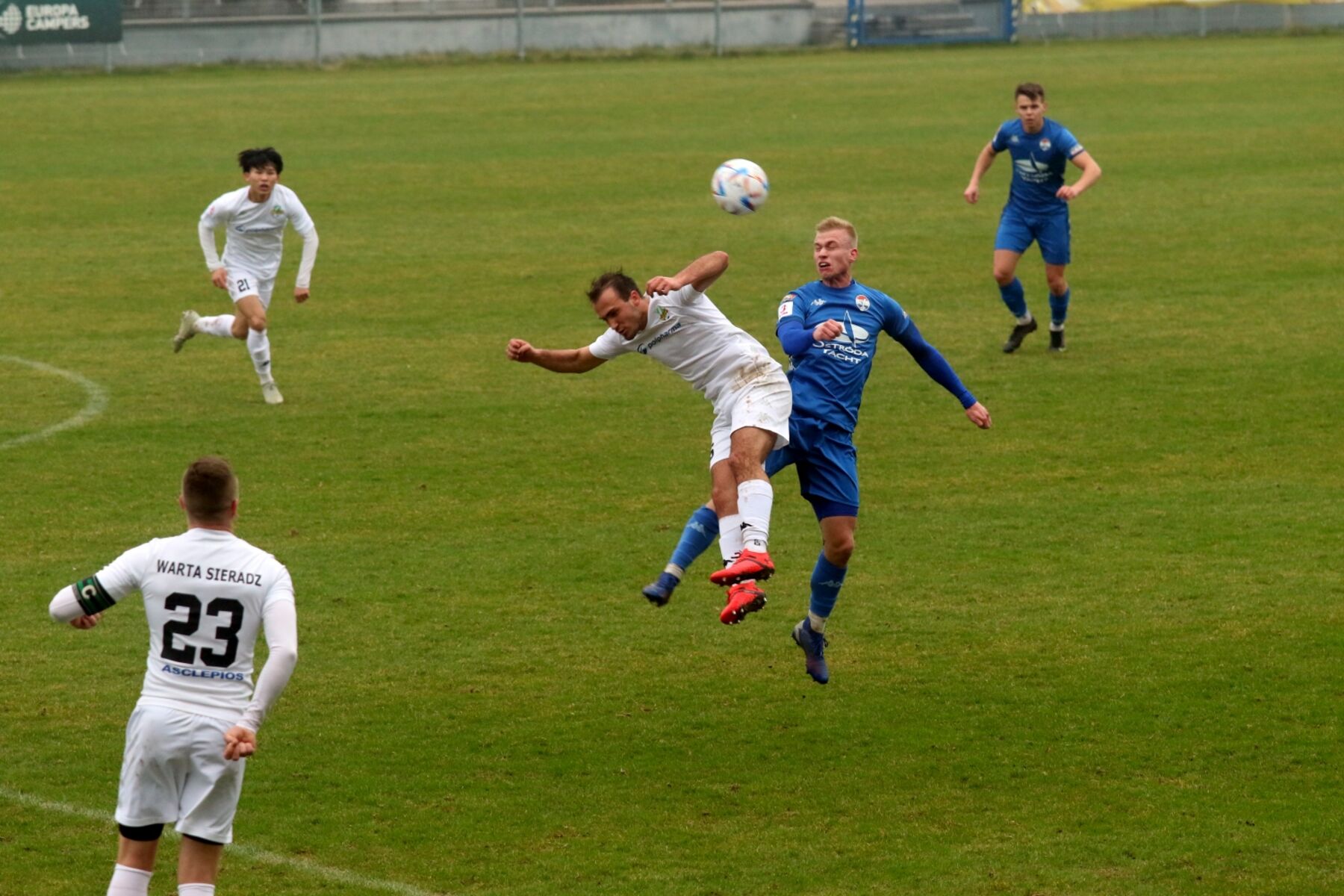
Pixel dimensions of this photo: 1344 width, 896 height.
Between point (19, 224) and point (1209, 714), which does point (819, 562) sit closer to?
point (1209, 714)

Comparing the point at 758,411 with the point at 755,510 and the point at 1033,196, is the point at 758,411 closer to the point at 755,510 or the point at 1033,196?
the point at 755,510

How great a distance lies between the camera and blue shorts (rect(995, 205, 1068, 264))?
59.6ft

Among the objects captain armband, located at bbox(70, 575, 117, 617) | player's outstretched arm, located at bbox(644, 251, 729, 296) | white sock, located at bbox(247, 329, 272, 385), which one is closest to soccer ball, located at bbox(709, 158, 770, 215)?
player's outstretched arm, located at bbox(644, 251, 729, 296)

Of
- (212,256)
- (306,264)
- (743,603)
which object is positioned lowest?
(743,603)

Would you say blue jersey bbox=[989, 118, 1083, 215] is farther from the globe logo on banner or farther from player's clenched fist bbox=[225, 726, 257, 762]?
the globe logo on banner

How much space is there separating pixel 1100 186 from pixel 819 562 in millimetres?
20917

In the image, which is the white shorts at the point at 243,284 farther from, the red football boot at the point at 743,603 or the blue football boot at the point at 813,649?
the red football boot at the point at 743,603

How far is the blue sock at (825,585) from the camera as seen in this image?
32.3 feet

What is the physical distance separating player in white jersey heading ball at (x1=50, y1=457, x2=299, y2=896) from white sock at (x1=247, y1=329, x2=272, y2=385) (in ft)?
33.0

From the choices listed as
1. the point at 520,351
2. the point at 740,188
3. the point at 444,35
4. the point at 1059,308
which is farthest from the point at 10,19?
the point at 520,351

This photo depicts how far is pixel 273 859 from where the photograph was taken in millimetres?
7812

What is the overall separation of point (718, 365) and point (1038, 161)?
924 cm

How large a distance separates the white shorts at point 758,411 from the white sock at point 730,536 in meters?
0.38

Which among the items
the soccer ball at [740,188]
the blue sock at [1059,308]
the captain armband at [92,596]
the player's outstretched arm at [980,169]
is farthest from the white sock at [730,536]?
the blue sock at [1059,308]
